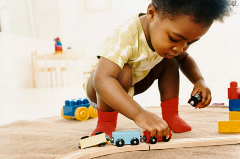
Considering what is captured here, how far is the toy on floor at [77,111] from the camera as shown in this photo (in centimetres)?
112

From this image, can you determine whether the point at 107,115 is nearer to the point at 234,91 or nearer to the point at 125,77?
the point at 125,77

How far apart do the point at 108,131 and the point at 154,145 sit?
20 cm

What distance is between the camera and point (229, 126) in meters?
0.75

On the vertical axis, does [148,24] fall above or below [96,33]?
below

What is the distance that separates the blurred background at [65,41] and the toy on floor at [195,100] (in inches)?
80.9

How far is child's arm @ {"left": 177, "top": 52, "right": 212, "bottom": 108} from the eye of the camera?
834 millimetres

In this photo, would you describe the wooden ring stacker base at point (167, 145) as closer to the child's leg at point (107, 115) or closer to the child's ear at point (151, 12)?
the child's leg at point (107, 115)

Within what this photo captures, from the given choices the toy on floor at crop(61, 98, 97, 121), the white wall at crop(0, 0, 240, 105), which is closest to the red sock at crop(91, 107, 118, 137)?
the toy on floor at crop(61, 98, 97, 121)

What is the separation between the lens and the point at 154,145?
0.62 metres

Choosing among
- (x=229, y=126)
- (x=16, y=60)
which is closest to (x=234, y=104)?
(x=229, y=126)

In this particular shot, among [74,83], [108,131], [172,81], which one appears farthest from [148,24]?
[74,83]

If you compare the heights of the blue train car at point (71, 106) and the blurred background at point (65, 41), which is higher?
the blurred background at point (65, 41)

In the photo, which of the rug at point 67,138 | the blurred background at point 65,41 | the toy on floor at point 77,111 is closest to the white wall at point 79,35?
the blurred background at point 65,41

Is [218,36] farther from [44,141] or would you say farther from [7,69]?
[44,141]
